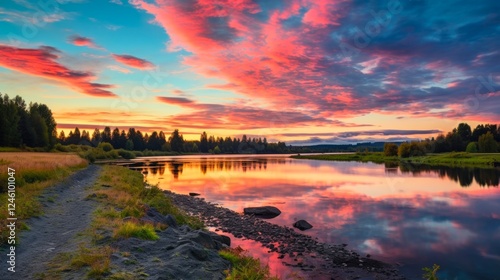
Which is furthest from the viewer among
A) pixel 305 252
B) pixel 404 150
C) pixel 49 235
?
pixel 404 150

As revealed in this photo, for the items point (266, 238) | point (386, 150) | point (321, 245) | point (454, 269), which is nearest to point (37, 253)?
point (266, 238)

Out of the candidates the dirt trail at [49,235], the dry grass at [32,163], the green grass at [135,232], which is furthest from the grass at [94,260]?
the dry grass at [32,163]

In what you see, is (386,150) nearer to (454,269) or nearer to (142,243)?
(454,269)

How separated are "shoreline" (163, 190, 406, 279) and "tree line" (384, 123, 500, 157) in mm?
149138

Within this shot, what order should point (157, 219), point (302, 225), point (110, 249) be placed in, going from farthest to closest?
point (302, 225), point (157, 219), point (110, 249)

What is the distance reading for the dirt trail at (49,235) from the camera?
10.9 m

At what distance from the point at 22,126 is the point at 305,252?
140579 mm

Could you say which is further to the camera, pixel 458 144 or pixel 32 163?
pixel 458 144

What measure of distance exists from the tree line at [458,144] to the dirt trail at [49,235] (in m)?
162

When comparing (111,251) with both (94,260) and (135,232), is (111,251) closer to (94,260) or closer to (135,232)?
(94,260)

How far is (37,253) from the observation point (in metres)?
12.3

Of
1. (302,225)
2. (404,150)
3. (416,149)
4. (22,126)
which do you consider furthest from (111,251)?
(416,149)

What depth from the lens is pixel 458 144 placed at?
168 metres

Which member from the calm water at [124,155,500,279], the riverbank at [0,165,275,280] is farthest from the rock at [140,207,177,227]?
the calm water at [124,155,500,279]
